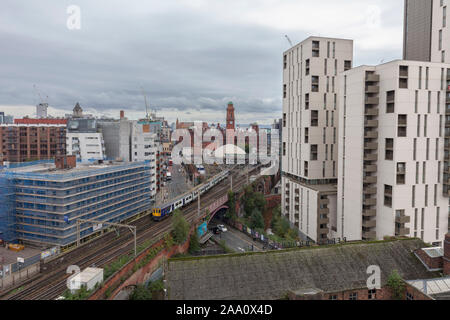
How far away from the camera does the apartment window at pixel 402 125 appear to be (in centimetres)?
3984

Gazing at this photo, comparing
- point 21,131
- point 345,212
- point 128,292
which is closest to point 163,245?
point 128,292

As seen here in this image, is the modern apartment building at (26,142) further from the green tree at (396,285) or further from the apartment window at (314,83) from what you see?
the green tree at (396,285)

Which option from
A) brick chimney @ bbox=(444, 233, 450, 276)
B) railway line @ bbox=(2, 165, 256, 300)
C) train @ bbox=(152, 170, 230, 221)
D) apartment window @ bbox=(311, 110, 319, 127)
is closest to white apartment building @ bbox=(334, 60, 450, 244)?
apartment window @ bbox=(311, 110, 319, 127)

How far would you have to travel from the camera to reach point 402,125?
39.8 m

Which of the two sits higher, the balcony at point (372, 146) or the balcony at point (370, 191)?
the balcony at point (372, 146)

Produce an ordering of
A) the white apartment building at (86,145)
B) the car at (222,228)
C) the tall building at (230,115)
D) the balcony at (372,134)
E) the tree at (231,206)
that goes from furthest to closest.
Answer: the tall building at (230,115) → the white apartment building at (86,145) → the tree at (231,206) → the car at (222,228) → the balcony at (372,134)

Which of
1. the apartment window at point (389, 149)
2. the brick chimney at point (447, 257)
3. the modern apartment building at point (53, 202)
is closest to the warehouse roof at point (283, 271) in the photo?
the brick chimney at point (447, 257)

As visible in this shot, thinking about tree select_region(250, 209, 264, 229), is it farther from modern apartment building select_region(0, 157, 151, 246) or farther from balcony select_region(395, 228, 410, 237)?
balcony select_region(395, 228, 410, 237)

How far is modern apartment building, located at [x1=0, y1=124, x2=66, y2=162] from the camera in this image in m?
100.0

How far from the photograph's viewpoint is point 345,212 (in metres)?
46.8

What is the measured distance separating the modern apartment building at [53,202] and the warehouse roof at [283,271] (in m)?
26.6

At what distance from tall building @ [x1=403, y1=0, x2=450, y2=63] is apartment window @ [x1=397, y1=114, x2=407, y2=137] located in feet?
50.8

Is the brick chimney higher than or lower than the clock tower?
lower

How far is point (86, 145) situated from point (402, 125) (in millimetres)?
72310
